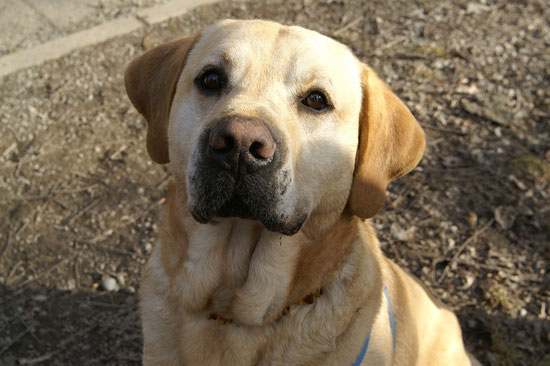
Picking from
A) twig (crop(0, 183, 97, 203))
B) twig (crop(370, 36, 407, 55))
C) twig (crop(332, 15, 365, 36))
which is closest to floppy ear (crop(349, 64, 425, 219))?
twig (crop(0, 183, 97, 203))

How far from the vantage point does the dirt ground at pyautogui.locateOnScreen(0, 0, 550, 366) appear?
379 centimetres

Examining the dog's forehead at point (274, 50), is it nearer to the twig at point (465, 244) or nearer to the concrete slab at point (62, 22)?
the twig at point (465, 244)

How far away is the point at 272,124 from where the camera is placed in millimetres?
2188

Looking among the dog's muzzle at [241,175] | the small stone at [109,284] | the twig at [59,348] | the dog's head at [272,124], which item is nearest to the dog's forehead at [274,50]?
the dog's head at [272,124]

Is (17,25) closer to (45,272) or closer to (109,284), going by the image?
(45,272)

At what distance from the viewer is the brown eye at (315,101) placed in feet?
8.29

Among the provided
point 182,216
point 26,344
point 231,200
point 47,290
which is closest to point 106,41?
point 47,290

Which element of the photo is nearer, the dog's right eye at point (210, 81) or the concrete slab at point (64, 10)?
the dog's right eye at point (210, 81)

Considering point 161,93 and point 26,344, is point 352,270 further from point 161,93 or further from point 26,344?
point 26,344

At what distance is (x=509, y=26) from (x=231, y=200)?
523cm

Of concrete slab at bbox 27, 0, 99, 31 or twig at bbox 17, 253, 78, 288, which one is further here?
concrete slab at bbox 27, 0, 99, 31

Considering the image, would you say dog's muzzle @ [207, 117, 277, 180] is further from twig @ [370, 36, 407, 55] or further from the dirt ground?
twig @ [370, 36, 407, 55]

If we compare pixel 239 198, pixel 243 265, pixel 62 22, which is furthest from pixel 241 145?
pixel 62 22

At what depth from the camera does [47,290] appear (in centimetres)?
388
